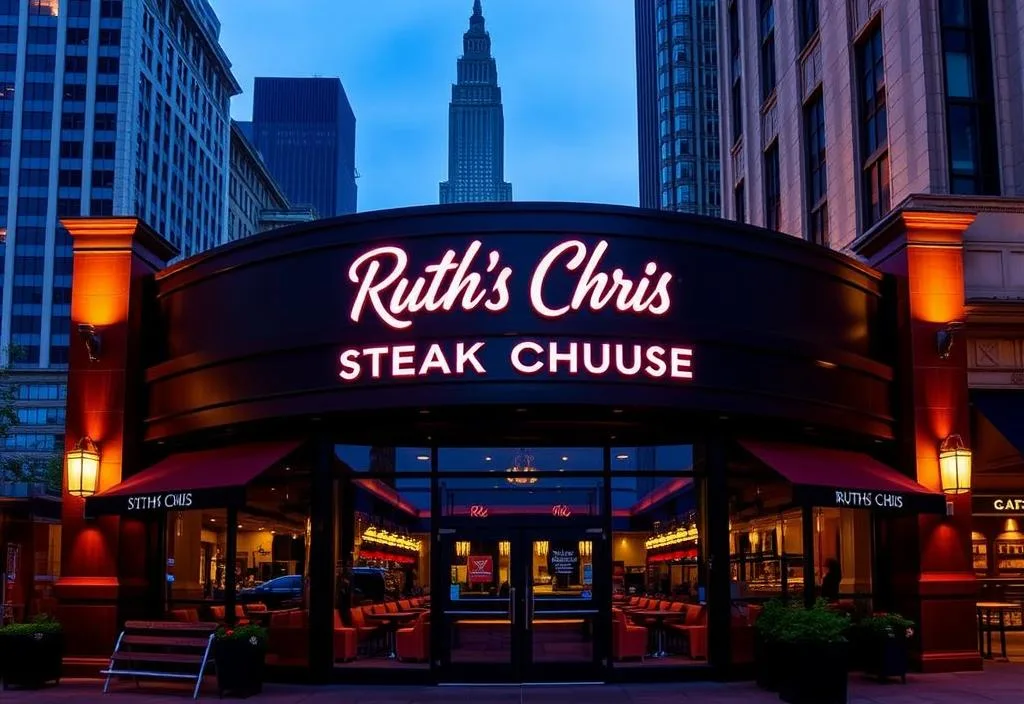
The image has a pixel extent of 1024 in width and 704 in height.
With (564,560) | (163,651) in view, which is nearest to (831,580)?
(564,560)

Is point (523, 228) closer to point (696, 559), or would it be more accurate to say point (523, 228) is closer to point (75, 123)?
point (696, 559)

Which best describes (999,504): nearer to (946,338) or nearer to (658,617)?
(946,338)

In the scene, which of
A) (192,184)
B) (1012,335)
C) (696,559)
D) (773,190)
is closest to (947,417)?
(1012,335)

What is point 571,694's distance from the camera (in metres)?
15.4

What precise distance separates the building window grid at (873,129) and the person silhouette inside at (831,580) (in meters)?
12.3

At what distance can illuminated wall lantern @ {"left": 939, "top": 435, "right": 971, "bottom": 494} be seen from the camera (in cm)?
1791

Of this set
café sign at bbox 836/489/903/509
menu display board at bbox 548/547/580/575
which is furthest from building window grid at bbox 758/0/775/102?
menu display board at bbox 548/547/580/575

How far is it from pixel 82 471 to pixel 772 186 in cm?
2690

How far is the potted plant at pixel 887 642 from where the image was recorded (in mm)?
16250

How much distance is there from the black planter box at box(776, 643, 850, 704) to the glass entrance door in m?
3.14

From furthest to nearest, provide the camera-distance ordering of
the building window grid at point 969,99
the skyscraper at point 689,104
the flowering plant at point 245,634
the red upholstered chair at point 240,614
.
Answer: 1. the skyscraper at point 689,104
2. the building window grid at point 969,99
3. the red upholstered chair at point 240,614
4. the flowering plant at point 245,634

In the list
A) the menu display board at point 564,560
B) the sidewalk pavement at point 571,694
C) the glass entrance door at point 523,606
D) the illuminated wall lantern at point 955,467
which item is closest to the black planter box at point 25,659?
the sidewalk pavement at point 571,694

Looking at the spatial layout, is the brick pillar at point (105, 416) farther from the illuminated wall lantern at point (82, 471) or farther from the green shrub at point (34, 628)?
the green shrub at point (34, 628)

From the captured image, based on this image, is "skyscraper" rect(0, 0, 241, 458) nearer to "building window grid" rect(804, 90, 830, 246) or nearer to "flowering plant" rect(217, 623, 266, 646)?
"building window grid" rect(804, 90, 830, 246)
